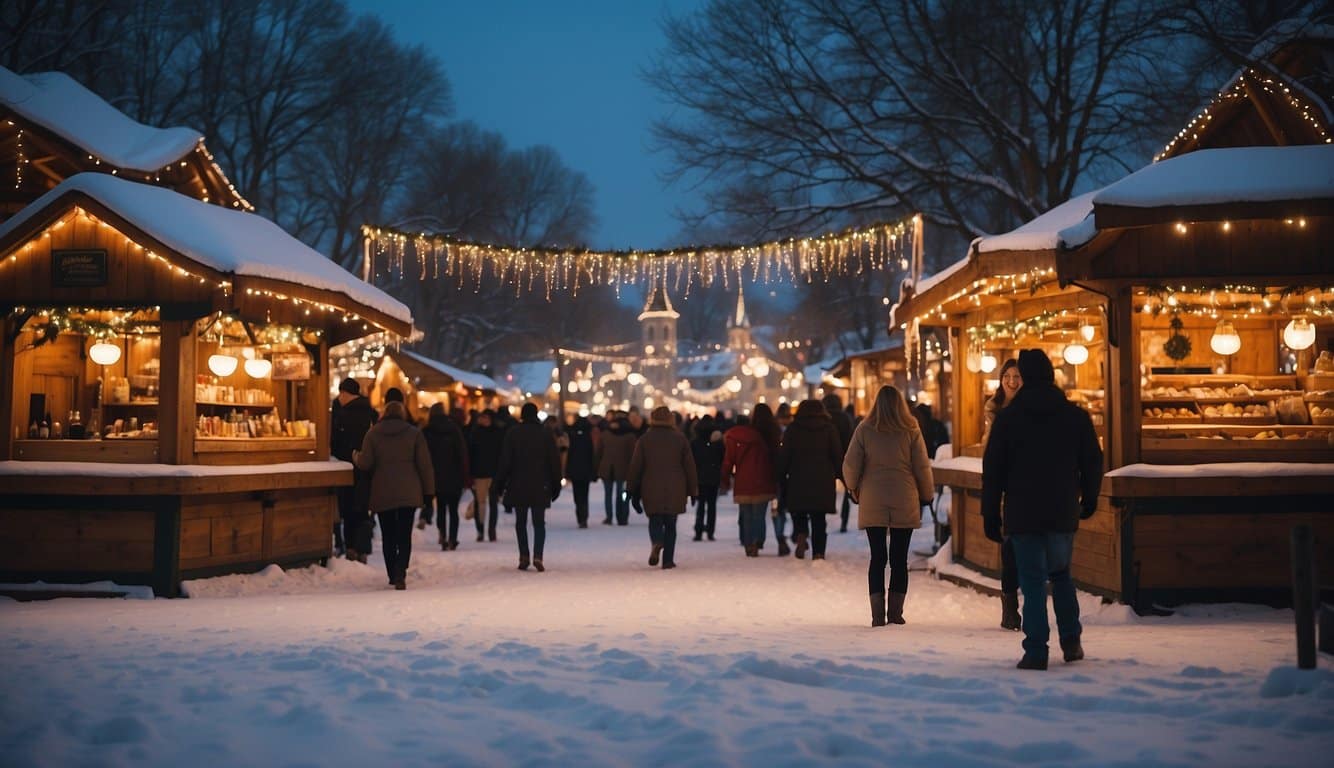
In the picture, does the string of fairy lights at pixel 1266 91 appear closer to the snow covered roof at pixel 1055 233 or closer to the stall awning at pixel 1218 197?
the snow covered roof at pixel 1055 233

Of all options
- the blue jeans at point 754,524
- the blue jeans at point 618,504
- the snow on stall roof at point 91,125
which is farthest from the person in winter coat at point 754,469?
the snow on stall roof at point 91,125

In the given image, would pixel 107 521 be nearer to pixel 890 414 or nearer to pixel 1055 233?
pixel 890 414

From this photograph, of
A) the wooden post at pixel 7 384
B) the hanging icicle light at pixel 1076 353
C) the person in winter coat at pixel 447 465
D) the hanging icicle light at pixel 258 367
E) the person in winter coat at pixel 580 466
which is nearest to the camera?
the wooden post at pixel 7 384

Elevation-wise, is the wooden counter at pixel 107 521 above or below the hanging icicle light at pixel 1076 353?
below

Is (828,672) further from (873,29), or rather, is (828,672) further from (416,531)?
(873,29)

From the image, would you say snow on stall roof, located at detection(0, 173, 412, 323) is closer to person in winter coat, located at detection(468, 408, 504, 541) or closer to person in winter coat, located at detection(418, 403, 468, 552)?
person in winter coat, located at detection(418, 403, 468, 552)

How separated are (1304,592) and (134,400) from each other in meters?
11.8

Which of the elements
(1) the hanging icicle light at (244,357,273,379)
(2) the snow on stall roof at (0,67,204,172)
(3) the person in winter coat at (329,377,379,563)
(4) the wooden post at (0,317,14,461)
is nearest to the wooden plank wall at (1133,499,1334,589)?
(3) the person in winter coat at (329,377,379,563)

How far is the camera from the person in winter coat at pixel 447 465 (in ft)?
56.2

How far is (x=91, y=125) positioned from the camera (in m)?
20.0

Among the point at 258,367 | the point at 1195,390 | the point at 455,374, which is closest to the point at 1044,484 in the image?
the point at 1195,390

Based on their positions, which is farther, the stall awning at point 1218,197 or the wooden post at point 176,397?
the wooden post at point 176,397

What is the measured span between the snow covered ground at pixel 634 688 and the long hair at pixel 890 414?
5.02 ft

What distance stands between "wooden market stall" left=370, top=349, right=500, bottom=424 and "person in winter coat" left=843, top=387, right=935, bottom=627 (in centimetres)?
2225
